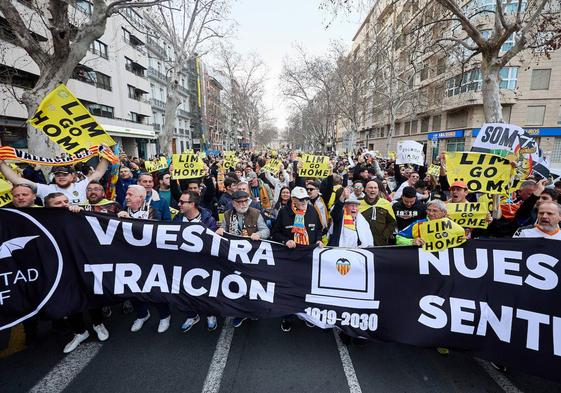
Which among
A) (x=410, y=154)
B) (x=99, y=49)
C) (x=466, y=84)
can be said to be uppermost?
(x=99, y=49)

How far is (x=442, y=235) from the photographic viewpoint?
2955 millimetres

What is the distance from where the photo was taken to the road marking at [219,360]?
9.34ft

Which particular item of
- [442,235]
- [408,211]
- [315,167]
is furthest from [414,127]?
[442,235]

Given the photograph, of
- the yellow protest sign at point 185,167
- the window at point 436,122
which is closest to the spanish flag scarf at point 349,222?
the yellow protest sign at point 185,167

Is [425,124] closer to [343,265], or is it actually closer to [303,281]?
[343,265]

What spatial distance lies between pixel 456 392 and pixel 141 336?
3634 millimetres

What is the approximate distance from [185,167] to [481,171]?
5216 millimetres

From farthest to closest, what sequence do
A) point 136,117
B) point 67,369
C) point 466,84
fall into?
1. point 136,117
2. point 466,84
3. point 67,369

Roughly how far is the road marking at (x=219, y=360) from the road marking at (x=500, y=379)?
2876 millimetres

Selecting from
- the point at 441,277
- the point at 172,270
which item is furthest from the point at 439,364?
the point at 172,270

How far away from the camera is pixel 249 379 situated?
2.95 metres

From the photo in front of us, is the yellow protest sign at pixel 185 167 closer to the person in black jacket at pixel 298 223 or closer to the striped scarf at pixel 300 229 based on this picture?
the person in black jacket at pixel 298 223

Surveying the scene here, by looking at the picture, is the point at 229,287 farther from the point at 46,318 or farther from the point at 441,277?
the point at 441,277

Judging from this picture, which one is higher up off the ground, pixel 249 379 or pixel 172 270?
pixel 172 270
